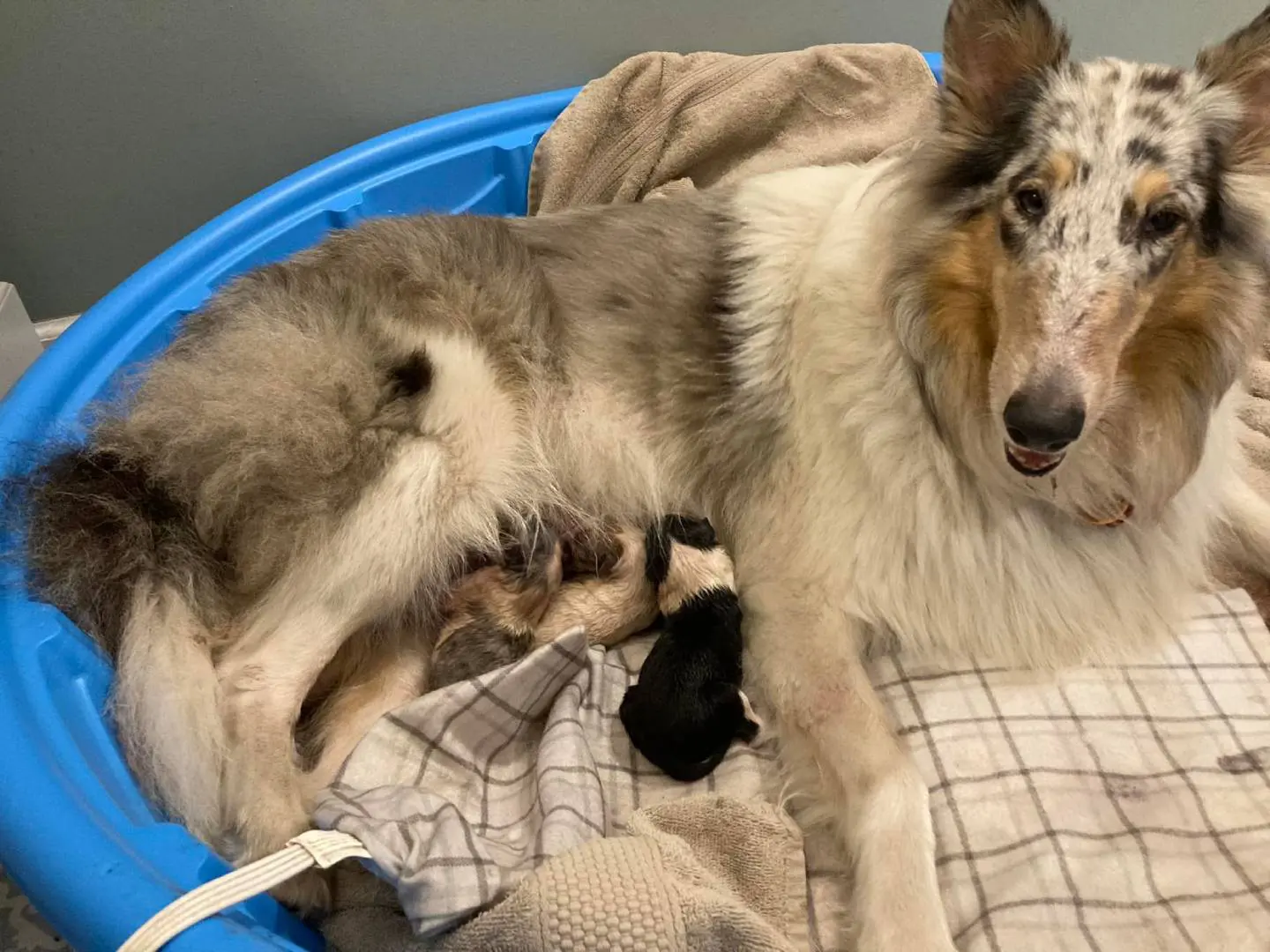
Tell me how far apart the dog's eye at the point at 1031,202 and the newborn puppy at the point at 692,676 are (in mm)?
926

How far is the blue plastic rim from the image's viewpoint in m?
1.36

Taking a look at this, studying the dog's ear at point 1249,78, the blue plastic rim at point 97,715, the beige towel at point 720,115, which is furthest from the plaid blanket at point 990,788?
the beige towel at point 720,115

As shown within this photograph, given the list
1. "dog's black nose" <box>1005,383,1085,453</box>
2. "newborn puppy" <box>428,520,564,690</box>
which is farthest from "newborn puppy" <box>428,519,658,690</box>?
"dog's black nose" <box>1005,383,1085,453</box>

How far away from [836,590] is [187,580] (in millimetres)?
1249

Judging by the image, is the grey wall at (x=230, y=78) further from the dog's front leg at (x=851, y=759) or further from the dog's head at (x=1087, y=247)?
the dog's front leg at (x=851, y=759)

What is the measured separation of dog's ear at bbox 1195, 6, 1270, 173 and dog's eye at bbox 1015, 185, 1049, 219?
37 cm

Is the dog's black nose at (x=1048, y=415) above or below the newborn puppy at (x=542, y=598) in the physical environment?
above

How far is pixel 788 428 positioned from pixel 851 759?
71 cm

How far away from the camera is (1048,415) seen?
4.43 ft

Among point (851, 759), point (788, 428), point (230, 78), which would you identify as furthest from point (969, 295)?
point (230, 78)

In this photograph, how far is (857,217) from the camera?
1.94 m

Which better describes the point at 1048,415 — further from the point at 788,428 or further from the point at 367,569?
the point at 367,569

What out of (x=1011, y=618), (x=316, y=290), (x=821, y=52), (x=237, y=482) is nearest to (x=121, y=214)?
(x=316, y=290)

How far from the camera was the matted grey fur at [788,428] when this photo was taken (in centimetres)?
149
